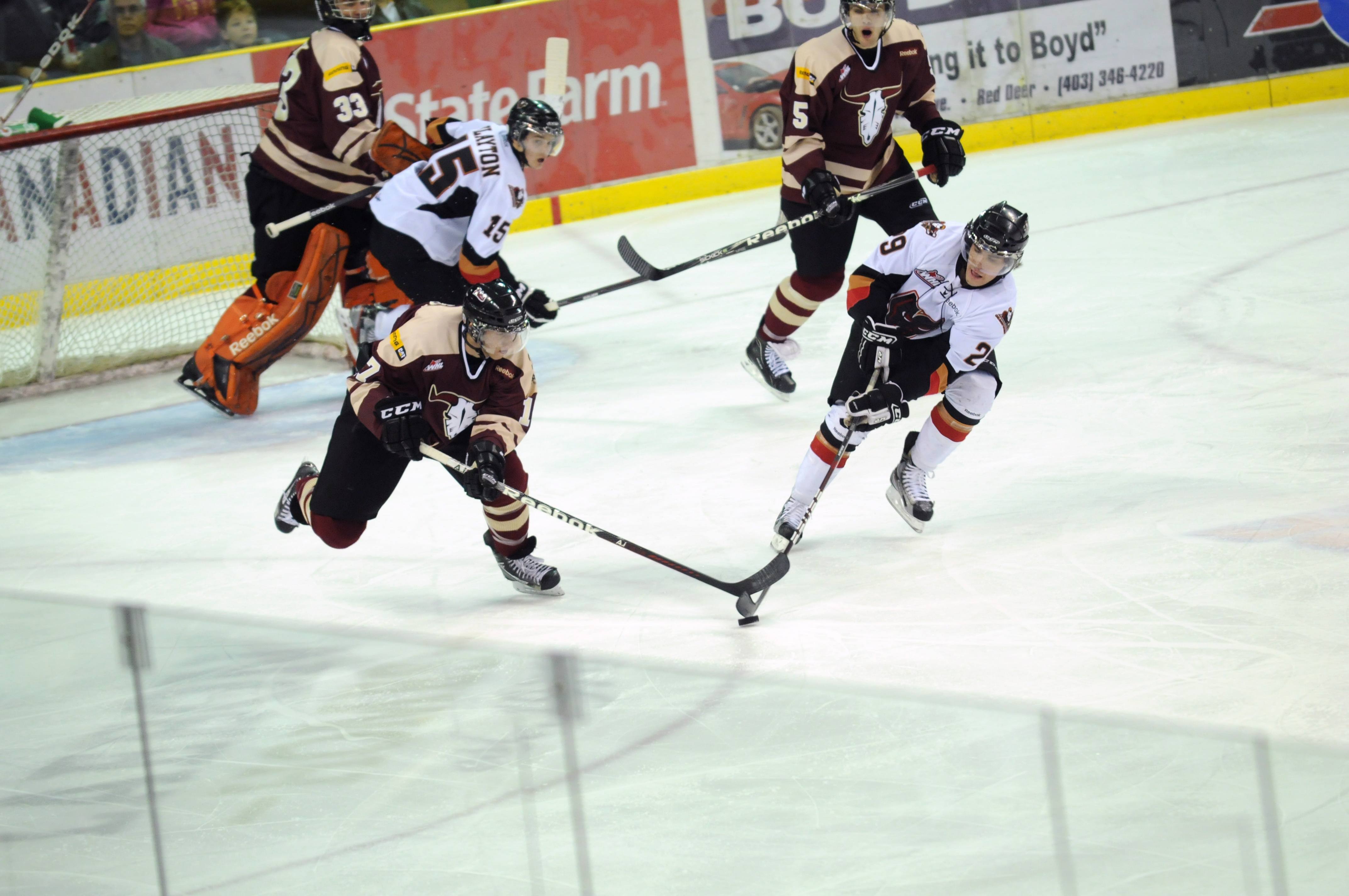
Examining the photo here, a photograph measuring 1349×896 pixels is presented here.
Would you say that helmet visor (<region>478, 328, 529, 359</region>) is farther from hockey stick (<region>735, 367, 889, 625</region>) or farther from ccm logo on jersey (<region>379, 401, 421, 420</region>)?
hockey stick (<region>735, 367, 889, 625</region>)

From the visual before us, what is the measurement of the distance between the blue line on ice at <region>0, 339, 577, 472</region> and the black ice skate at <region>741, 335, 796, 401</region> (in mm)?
823

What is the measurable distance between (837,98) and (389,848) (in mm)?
2951

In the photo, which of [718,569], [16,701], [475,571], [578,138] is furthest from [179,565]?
[578,138]

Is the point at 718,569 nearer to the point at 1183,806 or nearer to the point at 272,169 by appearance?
the point at 1183,806

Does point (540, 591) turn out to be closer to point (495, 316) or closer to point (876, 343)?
point (495, 316)

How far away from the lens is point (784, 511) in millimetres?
3352

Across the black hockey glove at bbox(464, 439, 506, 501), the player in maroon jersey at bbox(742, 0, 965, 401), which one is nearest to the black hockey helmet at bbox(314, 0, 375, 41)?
the player in maroon jersey at bbox(742, 0, 965, 401)

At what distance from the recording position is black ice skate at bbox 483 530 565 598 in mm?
3256

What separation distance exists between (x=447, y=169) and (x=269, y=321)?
98 centimetres

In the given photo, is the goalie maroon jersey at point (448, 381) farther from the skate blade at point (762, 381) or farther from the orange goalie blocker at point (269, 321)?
the orange goalie blocker at point (269, 321)

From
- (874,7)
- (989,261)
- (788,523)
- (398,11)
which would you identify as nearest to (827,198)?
(874,7)

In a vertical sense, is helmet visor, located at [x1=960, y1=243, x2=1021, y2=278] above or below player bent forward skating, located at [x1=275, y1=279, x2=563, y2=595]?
above

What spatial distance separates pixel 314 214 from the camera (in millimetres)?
4574

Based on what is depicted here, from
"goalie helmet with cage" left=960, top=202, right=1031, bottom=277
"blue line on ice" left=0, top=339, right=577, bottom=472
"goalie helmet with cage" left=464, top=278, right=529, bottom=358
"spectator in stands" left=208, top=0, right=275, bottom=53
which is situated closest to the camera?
"goalie helmet with cage" left=464, top=278, right=529, bottom=358
